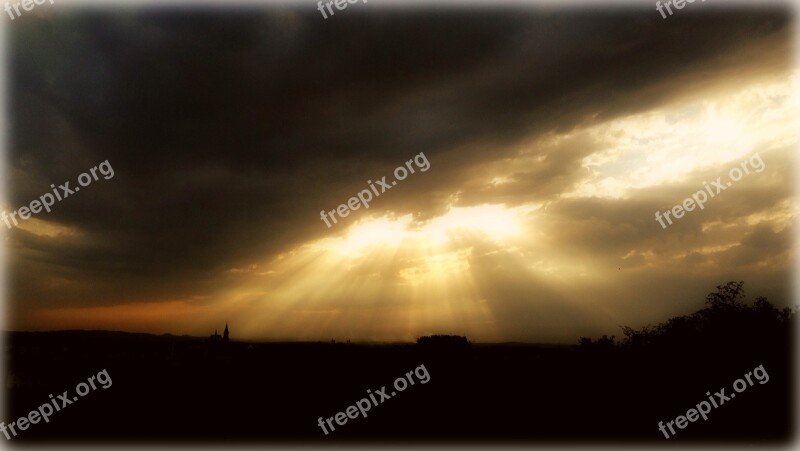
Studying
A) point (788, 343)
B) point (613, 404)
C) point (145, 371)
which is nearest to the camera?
point (613, 404)

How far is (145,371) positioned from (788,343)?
Answer: 35.0m

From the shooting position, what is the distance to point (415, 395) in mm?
20969

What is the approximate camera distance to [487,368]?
22.8 m

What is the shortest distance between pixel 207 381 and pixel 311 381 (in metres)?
5.12

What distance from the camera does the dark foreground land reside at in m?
19.3

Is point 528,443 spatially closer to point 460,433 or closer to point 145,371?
point 460,433

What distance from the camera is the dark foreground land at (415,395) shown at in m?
19.3

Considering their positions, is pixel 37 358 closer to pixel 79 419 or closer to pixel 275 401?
pixel 79 419

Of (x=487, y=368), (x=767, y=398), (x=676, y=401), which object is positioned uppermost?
(x=487, y=368)

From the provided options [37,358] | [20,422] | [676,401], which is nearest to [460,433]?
[676,401]

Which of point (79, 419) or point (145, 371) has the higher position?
point (145, 371)

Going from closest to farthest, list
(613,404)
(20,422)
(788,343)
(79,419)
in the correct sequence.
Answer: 1. (20,422)
2. (79,419)
3. (613,404)
4. (788,343)

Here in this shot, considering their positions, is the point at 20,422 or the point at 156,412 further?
the point at 156,412

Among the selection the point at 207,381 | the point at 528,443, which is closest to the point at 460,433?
the point at 528,443
